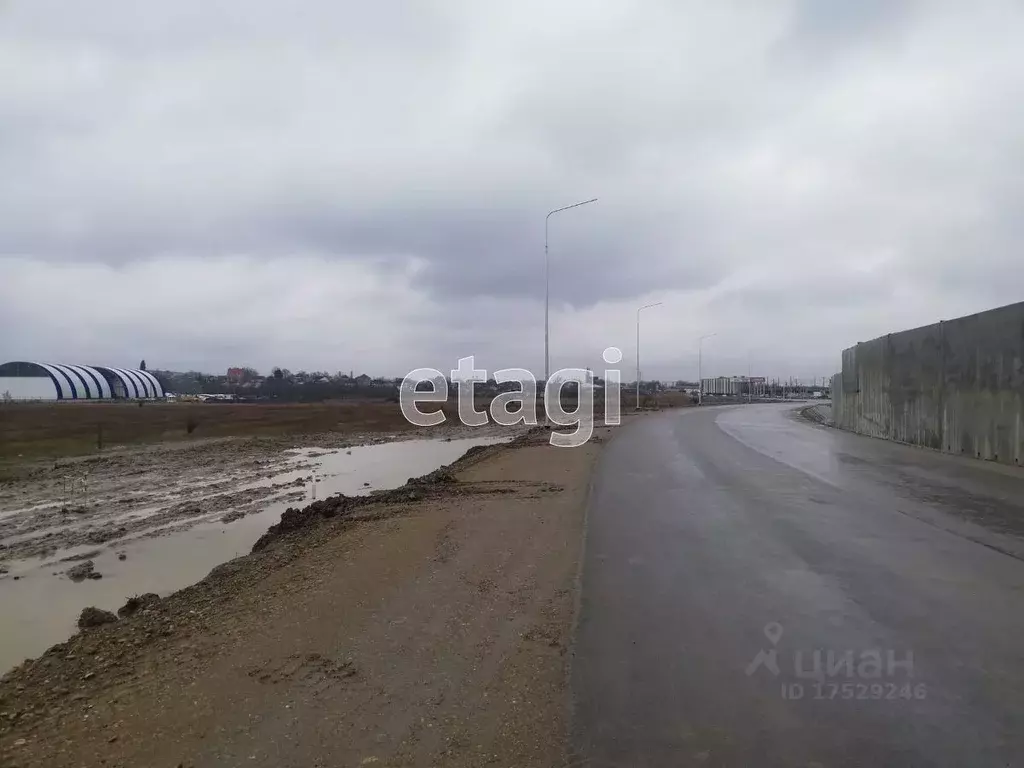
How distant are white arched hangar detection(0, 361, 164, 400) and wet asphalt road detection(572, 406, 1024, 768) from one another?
102532 millimetres

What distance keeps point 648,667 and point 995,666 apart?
7.94ft

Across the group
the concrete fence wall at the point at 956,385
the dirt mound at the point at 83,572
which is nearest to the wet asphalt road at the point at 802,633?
the concrete fence wall at the point at 956,385

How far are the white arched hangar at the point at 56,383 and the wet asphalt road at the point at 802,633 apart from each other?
103 meters

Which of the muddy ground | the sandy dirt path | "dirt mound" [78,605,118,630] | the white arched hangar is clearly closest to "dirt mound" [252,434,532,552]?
the muddy ground

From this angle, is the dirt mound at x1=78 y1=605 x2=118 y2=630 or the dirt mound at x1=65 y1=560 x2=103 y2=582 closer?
the dirt mound at x1=78 y1=605 x2=118 y2=630

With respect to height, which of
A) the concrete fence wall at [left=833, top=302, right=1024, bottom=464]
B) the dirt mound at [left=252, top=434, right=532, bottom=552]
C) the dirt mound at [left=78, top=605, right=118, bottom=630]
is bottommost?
the dirt mound at [left=78, top=605, right=118, bottom=630]

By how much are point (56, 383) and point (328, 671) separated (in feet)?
348

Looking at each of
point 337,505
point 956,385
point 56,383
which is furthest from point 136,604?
point 56,383

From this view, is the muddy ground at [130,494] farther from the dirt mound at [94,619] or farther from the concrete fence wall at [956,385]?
the concrete fence wall at [956,385]

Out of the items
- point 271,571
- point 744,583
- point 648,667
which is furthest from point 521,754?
point 271,571

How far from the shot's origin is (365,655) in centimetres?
506

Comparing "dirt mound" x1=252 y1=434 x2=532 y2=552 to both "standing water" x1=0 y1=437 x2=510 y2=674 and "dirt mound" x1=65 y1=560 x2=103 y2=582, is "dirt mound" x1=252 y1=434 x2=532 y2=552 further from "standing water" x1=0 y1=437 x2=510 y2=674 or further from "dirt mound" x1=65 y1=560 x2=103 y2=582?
"dirt mound" x1=65 y1=560 x2=103 y2=582

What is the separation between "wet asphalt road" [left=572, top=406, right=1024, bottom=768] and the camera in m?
3.70

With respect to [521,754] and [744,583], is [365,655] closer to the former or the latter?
[521,754]
